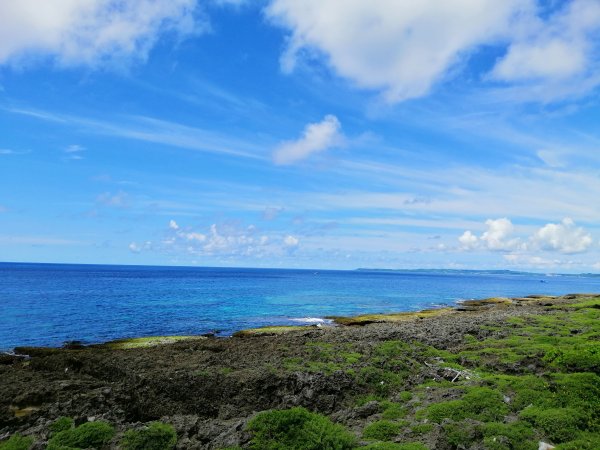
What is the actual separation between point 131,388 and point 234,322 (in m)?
44.8

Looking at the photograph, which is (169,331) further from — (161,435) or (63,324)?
(161,435)

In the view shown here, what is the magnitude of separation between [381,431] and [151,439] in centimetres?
778

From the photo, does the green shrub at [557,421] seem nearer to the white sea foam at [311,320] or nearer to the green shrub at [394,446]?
the green shrub at [394,446]

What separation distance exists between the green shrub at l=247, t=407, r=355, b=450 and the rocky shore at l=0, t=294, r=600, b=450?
1.26 feet

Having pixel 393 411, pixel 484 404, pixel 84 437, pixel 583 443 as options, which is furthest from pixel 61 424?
pixel 583 443

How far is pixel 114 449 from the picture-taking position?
13.9 metres

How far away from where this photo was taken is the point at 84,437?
14367 millimetres

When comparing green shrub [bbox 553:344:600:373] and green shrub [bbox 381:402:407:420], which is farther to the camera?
green shrub [bbox 553:344:600:373]

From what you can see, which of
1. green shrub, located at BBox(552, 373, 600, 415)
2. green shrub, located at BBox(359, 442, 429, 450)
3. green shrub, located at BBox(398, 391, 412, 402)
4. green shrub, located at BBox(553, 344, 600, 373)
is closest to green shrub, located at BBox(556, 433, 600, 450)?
green shrub, located at BBox(552, 373, 600, 415)

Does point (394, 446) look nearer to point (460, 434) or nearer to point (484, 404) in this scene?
point (460, 434)

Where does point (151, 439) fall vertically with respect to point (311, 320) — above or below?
above

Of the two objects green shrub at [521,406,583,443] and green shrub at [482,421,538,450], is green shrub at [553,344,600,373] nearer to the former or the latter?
green shrub at [521,406,583,443]

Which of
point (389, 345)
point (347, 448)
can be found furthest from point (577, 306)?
point (347, 448)

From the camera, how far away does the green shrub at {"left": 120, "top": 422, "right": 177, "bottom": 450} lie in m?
14.1
